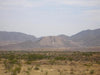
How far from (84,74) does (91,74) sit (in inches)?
29.1

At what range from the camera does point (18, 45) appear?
146 metres

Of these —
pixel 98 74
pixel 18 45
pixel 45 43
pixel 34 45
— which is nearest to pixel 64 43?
pixel 45 43

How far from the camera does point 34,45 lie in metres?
Result: 150

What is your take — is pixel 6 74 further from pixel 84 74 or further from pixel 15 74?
pixel 84 74

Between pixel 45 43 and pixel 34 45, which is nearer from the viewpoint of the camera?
pixel 34 45

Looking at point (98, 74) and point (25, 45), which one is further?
point (25, 45)

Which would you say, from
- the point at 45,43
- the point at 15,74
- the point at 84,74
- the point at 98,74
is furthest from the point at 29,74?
the point at 45,43

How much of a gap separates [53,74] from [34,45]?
5176 inches

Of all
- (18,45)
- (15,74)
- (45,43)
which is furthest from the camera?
(45,43)

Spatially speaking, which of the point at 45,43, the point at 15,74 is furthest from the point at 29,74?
the point at 45,43

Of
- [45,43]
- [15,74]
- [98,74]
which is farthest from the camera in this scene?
[45,43]

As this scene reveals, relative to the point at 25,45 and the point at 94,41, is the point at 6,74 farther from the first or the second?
the point at 94,41

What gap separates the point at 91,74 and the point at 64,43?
147 metres

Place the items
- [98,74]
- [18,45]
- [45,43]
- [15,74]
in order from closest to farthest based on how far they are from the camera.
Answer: [15,74], [98,74], [18,45], [45,43]
